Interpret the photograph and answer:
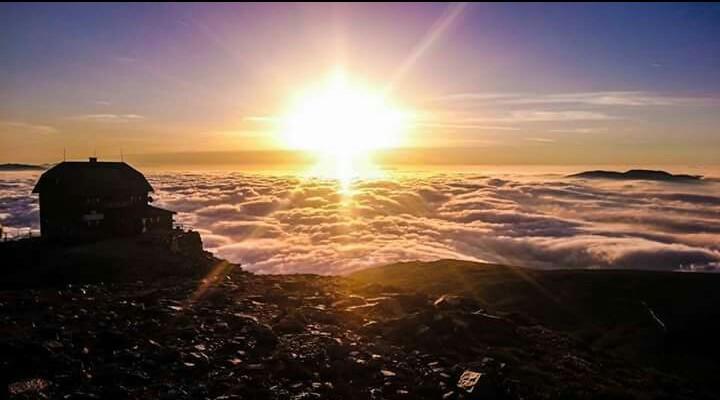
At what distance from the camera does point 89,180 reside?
45.6 metres

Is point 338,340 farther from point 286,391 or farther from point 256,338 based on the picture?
point 286,391

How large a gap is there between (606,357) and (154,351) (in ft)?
61.1

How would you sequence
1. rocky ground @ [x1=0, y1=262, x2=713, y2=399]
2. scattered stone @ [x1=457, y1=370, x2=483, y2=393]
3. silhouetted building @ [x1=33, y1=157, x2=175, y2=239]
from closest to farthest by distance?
rocky ground @ [x1=0, y1=262, x2=713, y2=399]
scattered stone @ [x1=457, y1=370, x2=483, y2=393]
silhouetted building @ [x1=33, y1=157, x2=175, y2=239]

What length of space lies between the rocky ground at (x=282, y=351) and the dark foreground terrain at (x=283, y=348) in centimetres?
5

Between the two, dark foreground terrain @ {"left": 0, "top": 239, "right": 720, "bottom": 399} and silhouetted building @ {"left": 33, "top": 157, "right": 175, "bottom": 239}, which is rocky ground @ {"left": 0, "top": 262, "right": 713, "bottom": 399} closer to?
dark foreground terrain @ {"left": 0, "top": 239, "right": 720, "bottom": 399}

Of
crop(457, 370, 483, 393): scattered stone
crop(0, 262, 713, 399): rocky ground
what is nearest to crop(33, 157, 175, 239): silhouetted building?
crop(0, 262, 713, 399): rocky ground

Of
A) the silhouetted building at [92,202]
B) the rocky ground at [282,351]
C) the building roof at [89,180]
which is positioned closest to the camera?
the rocky ground at [282,351]

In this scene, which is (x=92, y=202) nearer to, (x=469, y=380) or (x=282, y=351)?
(x=282, y=351)

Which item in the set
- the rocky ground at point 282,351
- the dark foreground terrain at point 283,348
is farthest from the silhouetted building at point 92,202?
the rocky ground at point 282,351

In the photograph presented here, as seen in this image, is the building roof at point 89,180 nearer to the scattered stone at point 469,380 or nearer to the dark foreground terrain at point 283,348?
the dark foreground terrain at point 283,348

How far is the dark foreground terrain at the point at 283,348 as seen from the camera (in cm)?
1258

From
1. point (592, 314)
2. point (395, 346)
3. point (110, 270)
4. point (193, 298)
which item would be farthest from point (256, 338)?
point (592, 314)

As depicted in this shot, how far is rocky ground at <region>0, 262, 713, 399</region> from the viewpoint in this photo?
12.5 m

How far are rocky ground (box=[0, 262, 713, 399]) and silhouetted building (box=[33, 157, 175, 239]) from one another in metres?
24.7
